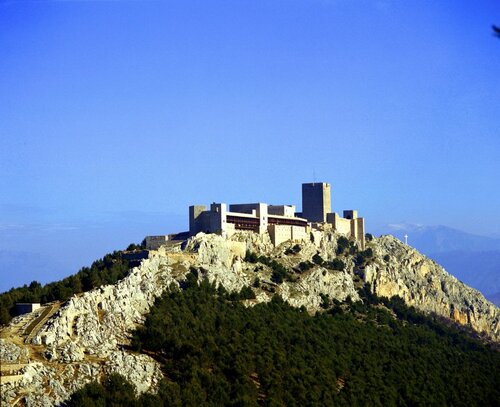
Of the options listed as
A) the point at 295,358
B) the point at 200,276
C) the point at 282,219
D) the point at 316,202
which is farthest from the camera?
the point at 316,202

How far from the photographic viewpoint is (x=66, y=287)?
9206 centimetres

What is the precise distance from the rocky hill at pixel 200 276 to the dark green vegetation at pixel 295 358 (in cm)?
194

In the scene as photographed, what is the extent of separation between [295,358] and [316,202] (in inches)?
1986

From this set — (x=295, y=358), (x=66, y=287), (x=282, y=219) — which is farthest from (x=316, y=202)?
(x=66, y=287)

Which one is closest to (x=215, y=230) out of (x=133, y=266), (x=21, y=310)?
(x=133, y=266)

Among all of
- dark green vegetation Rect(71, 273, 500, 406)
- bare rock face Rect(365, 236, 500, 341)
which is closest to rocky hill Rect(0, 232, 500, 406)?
bare rock face Rect(365, 236, 500, 341)

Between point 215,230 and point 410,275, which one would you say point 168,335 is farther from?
point 410,275

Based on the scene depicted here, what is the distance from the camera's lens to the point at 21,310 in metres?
85.4

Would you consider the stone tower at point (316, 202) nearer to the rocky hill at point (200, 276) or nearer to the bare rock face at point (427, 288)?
the rocky hill at point (200, 276)

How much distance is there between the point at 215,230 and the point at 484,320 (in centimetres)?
5694

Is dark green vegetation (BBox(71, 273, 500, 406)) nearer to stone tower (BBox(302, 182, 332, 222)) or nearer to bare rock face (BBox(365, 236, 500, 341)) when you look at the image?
bare rock face (BBox(365, 236, 500, 341))

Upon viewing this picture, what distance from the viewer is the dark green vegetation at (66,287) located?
8625cm

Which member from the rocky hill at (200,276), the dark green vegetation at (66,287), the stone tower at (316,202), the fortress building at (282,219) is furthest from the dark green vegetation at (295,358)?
the stone tower at (316,202)

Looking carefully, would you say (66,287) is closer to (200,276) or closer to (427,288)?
(200,276)
